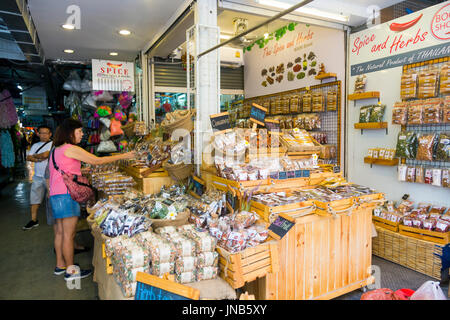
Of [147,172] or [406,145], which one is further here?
[147,172]

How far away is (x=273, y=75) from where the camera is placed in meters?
6.62

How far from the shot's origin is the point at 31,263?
4043 mm

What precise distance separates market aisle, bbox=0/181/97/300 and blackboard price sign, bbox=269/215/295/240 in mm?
2038

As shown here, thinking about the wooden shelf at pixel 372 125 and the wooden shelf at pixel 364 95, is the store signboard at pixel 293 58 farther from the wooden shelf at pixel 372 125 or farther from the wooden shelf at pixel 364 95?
the wooden shelf at pixel 372 125

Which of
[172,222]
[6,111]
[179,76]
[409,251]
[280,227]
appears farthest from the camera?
[6,111]

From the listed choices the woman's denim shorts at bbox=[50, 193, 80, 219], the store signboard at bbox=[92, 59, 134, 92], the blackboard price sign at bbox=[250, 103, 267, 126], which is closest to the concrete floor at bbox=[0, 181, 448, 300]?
the woman's denim shorts at bbox=[50, 193, 80, 219]

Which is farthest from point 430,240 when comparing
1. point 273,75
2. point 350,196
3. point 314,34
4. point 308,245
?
point 273,75

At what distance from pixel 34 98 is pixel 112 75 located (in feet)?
21.2

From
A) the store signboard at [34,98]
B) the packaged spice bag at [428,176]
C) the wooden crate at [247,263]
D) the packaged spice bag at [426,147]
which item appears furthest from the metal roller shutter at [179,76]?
the store signboard at [34,98]

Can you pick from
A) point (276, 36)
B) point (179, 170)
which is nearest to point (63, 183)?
point (179, 170)

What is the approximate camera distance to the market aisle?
325cm

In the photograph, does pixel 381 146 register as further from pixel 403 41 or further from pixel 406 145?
pixel 403 41

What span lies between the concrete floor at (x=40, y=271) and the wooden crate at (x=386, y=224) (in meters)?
0.43

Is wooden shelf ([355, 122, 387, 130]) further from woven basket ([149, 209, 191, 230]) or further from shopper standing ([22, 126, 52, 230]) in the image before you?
shopper standing ([22, 126, 52, 230])
